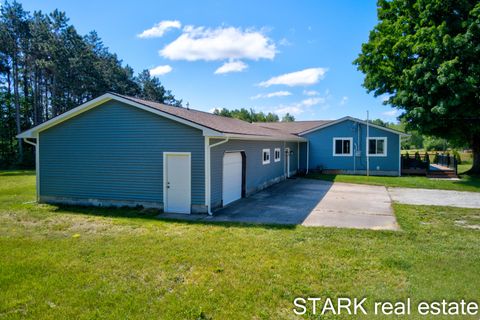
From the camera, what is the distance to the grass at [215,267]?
4012mm

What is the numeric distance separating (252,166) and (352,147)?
1073 centimetres

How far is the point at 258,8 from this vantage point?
12.9m

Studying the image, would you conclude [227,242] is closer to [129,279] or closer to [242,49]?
[129,279]

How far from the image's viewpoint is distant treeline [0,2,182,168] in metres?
29.8

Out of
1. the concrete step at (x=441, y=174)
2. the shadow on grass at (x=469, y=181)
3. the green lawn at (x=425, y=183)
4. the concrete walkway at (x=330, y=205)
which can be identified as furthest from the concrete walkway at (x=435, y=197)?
the concrete step at (x=441, y=174)

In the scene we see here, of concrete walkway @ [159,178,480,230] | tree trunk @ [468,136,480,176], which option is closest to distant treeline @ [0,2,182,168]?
concrete walkway @ [159,178,480,230]

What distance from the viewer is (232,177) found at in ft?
37.5

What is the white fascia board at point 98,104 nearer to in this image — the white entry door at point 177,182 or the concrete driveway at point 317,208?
the white entry door at point 177,182

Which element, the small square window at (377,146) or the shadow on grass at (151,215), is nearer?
the shadow on grass at (151,215)

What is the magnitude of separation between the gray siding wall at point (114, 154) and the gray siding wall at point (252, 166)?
61cm

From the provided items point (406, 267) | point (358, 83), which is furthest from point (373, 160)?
point (406, 267)

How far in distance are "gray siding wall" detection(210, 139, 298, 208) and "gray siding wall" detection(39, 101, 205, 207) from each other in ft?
2.01

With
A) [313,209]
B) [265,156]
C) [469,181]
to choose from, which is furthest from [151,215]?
[469,181]

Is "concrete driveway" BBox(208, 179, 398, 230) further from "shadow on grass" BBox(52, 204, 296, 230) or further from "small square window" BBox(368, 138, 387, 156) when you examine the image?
"small square window" BBox(368, 138, 387, 156)
